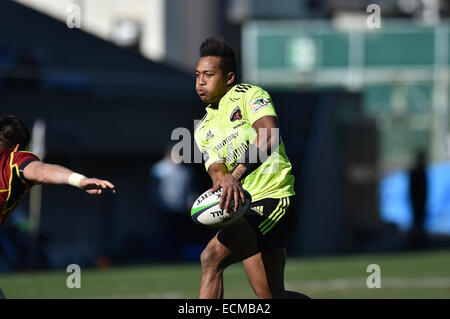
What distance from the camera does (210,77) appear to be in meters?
7.25

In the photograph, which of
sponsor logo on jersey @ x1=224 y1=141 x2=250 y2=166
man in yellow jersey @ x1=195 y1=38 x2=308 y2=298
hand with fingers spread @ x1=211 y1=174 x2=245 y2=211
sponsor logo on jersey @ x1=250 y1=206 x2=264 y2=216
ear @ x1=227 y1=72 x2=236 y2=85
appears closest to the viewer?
hand with fingers spread @ x1=211 y1=174 x2=245 y2=211

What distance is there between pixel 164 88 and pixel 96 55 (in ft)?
5.81

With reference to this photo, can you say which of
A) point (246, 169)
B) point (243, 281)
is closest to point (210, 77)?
point (246, 169)

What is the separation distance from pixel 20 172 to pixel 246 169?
61.3 inches

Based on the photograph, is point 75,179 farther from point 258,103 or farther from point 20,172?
point 258,103

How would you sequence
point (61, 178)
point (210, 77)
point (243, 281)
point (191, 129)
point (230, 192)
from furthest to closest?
point (191, 129)
point (243, 281)
point (210, 77)
point (230, 192)
point (61, 178)

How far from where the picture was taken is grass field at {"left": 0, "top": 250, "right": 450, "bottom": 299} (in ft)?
40.8

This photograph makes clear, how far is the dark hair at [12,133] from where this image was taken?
700 centimetres

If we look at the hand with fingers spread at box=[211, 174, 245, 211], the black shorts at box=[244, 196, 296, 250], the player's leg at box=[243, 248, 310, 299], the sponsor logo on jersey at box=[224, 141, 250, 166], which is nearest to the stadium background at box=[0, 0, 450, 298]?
the player's leg at box=[243, 248, 310, 299]

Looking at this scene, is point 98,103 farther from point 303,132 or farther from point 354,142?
point 354,142

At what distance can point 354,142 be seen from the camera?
2378cm

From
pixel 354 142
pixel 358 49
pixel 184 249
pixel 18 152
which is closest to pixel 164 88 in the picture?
pixel 184 249

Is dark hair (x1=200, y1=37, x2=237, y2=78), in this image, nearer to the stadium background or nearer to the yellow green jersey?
the yellow green jersey

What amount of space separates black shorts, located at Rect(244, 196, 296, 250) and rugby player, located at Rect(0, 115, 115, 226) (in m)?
1.08
